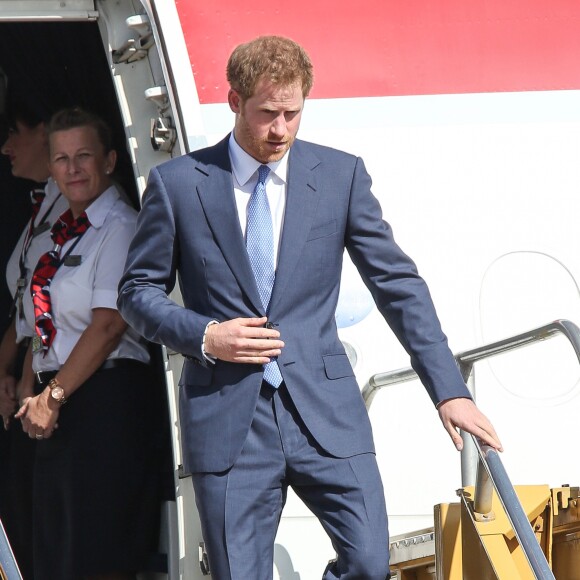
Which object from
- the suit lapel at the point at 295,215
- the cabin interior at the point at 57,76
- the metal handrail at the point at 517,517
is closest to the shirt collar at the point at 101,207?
the cabin interior at the point at 57,76

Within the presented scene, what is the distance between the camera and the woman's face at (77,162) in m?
3.45

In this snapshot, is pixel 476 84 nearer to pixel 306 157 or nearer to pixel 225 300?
pixel 306 157

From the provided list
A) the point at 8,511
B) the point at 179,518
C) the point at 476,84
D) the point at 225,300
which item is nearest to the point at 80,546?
the point at 179,518

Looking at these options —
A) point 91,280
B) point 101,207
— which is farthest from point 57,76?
point 91,280

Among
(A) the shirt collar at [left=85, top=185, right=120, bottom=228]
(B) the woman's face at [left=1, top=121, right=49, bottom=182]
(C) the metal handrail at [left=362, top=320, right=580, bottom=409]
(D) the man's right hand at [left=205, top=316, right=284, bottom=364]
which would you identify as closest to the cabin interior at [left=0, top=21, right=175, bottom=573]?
(B) the woman's face at [left=1, top=121, right=49, bottom=182]

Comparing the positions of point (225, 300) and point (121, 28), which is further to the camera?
point (121, 28)

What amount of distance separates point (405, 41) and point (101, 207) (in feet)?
4.36

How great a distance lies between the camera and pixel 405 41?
4105 millimetres

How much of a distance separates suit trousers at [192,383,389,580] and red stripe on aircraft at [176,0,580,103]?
1.66 meters

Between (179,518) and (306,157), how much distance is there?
1.13 meters

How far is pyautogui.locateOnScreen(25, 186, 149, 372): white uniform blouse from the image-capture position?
340 centimetres

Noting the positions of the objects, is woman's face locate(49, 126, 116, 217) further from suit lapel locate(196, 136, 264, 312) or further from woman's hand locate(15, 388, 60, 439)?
suit lapel locate(196, 136, 264, 312)

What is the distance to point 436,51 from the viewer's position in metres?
4.12

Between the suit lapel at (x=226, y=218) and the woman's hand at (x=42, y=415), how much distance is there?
3.36 feet
